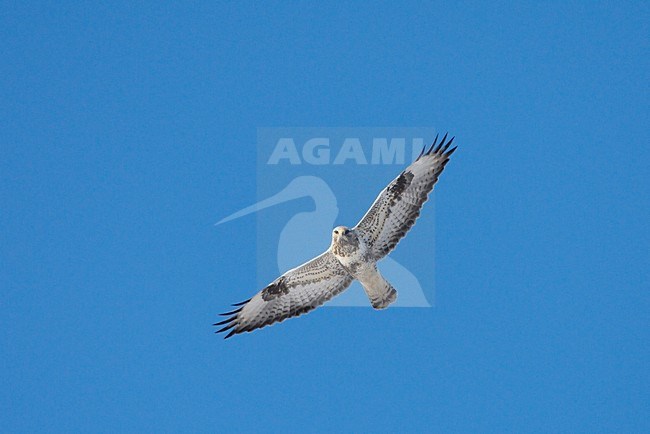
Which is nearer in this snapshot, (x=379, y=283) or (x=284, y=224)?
(x=379, y=283)

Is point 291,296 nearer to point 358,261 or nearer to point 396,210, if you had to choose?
point 358,261

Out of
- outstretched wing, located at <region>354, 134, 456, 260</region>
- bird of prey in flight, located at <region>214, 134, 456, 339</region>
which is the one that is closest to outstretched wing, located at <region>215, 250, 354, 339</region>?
bird of prey in flight, located at <region>214, 134, 456, 339</region>

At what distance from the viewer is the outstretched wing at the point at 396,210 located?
1228cm

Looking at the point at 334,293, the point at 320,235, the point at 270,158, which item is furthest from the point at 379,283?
the point at 270,158

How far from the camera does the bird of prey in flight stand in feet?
40.2

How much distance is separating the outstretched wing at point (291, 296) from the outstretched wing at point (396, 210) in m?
0.54

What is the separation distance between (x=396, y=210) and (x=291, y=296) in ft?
5.46

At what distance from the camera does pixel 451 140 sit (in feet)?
41.4

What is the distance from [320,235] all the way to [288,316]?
1.35 metres

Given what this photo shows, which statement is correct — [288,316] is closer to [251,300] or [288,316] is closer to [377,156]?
[251,300]

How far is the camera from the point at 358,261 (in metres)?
12.2

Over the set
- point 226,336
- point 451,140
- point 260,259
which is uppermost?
point 451,140

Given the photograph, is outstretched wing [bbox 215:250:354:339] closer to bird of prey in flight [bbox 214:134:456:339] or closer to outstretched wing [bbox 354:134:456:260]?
bird of prey in flight [bbox 214:134:456:339]

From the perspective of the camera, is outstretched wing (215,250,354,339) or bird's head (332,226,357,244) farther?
outstretched wing (215,250,354,339)
